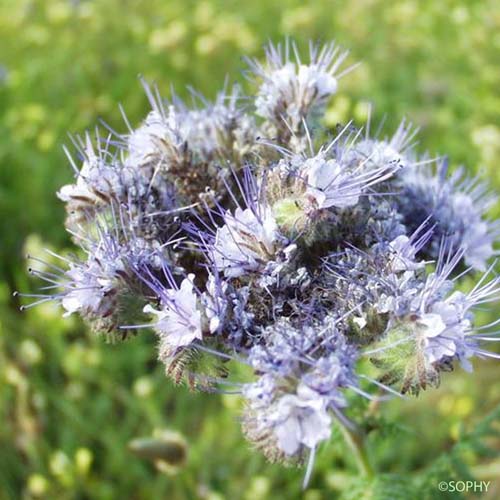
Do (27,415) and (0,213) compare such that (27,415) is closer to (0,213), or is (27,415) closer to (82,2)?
(0,213)

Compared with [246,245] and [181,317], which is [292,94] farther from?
[181,317]

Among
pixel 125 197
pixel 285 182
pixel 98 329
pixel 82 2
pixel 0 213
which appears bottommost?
pixel 98 329

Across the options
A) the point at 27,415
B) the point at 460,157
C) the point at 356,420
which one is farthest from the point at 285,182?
the point at 460,157

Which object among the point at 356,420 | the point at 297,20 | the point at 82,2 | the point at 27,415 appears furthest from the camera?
the point at 82,2

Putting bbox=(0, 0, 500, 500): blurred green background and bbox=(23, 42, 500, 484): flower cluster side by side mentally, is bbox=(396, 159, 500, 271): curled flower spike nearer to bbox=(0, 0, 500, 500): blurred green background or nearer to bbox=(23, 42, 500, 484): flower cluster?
bbox=(23, 42, 500, 484): flower cluster

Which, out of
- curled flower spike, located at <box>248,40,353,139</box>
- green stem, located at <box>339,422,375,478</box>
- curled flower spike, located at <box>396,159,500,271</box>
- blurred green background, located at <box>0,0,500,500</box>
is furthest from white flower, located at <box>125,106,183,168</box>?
blurred green background, located at <box>0,0,500,500</box>

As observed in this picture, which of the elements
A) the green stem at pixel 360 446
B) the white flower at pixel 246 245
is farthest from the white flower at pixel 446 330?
the green stem at pixel 360 446
